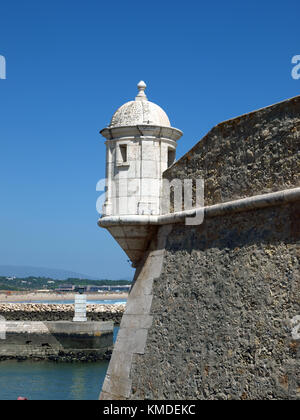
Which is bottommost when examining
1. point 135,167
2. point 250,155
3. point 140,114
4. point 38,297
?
point 250,155

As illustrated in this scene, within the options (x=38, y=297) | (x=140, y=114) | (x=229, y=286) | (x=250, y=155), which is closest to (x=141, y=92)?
(x=140, y=114)

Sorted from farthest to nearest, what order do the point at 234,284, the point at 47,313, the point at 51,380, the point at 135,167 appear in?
the point at 47,313
the point at 51,380
the point at 135,167
the point at 234,284

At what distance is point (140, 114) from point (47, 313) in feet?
109

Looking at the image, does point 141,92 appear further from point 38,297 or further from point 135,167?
point 38,297

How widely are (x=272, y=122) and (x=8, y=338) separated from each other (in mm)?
22345

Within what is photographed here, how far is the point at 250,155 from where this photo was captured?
571 cm

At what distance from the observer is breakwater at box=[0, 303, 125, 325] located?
38.4m

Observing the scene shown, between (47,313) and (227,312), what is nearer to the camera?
(227,312)

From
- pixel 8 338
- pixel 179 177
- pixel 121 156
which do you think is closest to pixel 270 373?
pixel 179 177

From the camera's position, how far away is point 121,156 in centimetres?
746

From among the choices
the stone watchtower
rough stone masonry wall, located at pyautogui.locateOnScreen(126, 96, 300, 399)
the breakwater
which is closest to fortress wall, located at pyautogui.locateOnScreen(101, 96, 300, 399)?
rough stone masonry wall, located at pyautogui.locateOnScreen(126, 96, 300, 399)

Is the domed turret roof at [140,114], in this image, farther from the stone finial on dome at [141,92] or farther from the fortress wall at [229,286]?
the fortress wall at [229,286]

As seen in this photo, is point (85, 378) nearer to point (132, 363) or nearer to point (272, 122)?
point (132, 363)

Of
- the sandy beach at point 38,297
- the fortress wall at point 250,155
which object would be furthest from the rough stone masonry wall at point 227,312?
the sandy beach at point 38,297
